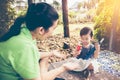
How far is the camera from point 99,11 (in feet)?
26.1

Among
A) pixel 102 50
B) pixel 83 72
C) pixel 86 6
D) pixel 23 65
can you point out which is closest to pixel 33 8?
pixel 23 65

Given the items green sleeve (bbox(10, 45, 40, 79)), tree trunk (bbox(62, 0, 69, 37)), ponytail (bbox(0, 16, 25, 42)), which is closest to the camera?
green sleeve (bbox(10, 45, 40, 79))

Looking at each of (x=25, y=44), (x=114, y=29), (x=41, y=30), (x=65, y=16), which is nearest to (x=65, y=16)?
(x=65, y=16)

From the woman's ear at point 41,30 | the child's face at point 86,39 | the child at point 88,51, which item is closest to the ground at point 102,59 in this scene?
the child at point 88,51

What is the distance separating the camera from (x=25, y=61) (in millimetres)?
1912

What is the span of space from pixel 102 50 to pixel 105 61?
1048 mm

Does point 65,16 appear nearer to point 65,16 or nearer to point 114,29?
point 65,16

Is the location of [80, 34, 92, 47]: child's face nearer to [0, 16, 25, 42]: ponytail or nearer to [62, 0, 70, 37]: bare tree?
[0, 16, 25, 42]: ponytail

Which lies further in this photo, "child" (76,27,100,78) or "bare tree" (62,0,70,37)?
"bare tree" (62,0,70,37)

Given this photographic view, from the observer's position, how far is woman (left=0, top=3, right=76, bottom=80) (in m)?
1.92

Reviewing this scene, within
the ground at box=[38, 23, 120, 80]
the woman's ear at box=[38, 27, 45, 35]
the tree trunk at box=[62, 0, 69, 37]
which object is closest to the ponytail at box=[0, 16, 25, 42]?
the woman's ear at box=[38, 27, 45, 35]

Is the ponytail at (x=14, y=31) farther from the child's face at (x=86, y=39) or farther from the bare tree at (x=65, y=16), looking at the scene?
the bare tree at (x=65, y=16)

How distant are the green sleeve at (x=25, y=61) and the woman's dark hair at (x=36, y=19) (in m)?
0.17

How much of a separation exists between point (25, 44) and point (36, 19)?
0.75 feet
